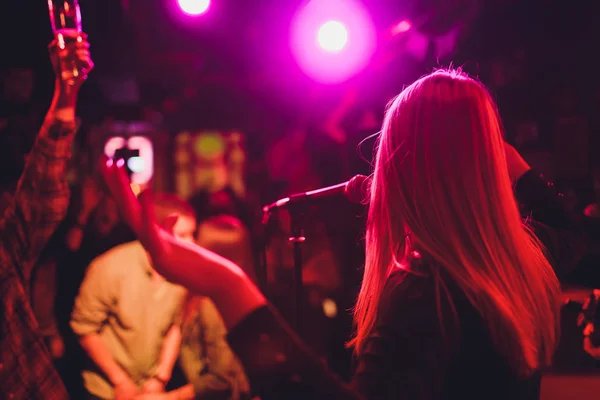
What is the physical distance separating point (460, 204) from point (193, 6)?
3.67 meters

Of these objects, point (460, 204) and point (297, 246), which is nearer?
point (460, 204)

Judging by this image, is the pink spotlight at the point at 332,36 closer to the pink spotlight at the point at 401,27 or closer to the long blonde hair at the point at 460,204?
the pink spotlight at the point at 401,27

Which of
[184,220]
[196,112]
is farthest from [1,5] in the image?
[196,112]

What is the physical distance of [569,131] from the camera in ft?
19.1

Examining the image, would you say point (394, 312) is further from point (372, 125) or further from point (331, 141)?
point (331, 141)

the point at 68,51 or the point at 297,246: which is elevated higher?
the point at 68,51

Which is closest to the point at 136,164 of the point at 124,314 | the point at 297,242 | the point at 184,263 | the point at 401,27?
the point at 184,263

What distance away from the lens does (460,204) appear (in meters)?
0.90

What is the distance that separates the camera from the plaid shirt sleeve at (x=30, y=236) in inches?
58.2

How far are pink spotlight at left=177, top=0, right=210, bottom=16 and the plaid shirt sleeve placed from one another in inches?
112

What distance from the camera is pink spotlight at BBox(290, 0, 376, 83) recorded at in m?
4.03

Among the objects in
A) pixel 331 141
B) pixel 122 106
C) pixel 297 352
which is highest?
pixel 122 106

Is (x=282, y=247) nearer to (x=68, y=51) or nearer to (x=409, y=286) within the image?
(x=68, y=51)

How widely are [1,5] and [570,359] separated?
4.18m
